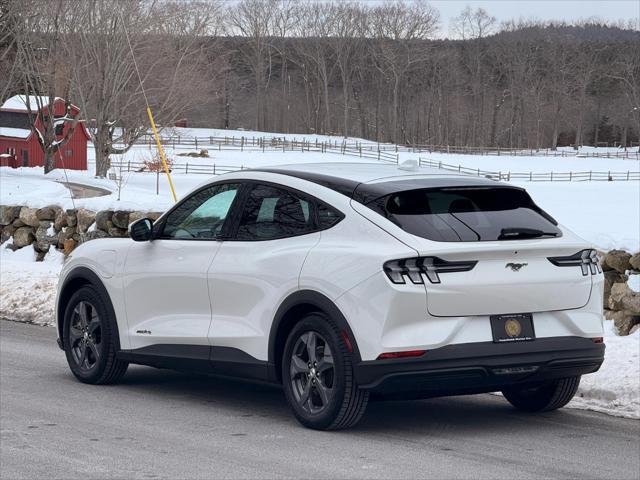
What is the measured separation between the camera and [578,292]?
791 cm

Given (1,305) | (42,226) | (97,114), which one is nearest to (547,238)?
(1,305)

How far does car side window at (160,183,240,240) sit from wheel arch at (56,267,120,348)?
2.50 ft

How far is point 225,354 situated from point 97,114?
4174 cm

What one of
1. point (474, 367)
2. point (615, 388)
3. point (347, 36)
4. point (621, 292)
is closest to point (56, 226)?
point (621, 292)

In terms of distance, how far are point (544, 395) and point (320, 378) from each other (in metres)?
1.82

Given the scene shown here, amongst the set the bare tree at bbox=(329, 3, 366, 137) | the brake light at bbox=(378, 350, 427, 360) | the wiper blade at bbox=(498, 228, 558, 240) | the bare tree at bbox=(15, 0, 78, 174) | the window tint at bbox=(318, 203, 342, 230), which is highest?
the bare tree at bbox=(329, 3, 366, 137)

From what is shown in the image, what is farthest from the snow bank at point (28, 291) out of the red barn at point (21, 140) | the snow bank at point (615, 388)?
the red barn at point (21, 140)

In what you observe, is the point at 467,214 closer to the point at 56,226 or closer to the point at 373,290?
the point at 373,290

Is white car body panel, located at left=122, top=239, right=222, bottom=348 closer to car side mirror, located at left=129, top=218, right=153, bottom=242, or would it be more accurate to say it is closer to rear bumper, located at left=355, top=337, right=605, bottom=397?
car side mirror, located at left=129, top=218, right=153, bottom=242

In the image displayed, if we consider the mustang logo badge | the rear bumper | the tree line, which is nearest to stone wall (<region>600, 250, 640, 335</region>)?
the rear bumper

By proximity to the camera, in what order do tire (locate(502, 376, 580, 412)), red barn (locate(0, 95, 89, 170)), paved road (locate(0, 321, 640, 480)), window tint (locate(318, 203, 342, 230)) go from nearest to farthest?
paved road (locate(0, 321, 640, 480))
window tint (locate(318, 203, 342, 230))
tire (locate(502, 376, 580, 412))
red barn (locate(0, 95, 89, 170))

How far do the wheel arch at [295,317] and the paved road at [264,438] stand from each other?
0.48 m

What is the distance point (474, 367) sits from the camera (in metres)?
Result: 7.47

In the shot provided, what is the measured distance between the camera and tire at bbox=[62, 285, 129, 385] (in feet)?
32.0
